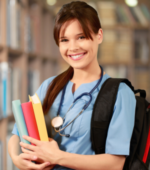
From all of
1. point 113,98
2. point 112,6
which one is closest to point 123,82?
point 113,98

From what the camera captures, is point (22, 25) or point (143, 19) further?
point (143, 19)

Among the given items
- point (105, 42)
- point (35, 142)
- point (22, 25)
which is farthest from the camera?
point (105, 42)

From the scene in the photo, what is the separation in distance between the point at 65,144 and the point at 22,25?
1.43 meters

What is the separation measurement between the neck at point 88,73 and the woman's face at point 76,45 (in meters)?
0.05

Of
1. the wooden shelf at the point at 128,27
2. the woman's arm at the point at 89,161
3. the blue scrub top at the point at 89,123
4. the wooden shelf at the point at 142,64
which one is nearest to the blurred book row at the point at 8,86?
the blue scrub top at the point at 89,123

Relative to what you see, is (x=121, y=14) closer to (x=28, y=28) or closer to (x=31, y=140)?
(x=28, y=28)

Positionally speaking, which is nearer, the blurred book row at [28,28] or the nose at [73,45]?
the nose at [73,45]

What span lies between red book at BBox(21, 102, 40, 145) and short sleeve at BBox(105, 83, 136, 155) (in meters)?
0.25

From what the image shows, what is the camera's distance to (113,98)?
0.77 meters

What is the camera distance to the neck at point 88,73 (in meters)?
0.87

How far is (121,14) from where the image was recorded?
300cm

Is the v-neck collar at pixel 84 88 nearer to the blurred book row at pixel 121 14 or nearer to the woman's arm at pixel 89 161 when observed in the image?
the woman's arm at pixel 89 161

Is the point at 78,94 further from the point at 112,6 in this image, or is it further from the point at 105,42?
the point at 112,6

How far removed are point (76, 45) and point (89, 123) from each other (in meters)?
0.29
